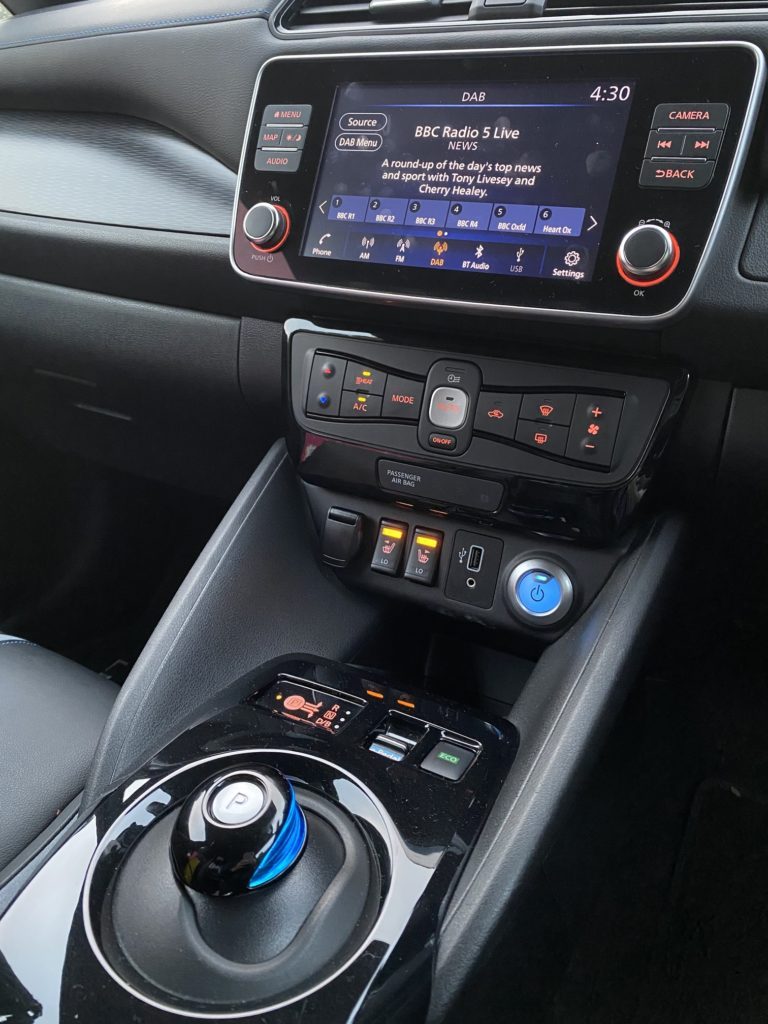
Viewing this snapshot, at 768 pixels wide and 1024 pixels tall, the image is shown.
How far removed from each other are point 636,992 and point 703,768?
1.05 feet

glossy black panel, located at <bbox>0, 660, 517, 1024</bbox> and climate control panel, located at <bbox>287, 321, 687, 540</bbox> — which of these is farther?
climate control panel, located at <bbox>287, 321, 687, 540</bbox>

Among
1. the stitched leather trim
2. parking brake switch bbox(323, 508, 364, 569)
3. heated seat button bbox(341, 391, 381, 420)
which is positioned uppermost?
the stitched leather trim

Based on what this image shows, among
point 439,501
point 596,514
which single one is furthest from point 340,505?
point 596,514

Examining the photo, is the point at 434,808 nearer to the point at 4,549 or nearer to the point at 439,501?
the point at 439,501

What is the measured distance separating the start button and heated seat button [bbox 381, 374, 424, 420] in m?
0.18

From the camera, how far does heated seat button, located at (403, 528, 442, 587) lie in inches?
34.3

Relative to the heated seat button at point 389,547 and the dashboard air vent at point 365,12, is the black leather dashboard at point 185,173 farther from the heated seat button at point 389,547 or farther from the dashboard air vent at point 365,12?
the heated seat button at point 389,547

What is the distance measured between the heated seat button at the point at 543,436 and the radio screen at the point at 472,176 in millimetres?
126

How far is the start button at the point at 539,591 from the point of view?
812 mm

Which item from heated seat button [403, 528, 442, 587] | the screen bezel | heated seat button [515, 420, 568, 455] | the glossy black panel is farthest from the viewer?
heated seat button [403, 528, 442, 587]

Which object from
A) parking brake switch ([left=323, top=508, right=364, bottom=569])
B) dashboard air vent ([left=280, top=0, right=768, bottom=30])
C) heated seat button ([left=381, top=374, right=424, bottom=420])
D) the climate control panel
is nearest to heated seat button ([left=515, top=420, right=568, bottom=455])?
the climate control panel

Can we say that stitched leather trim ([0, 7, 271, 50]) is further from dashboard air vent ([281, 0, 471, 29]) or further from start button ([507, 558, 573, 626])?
start button ([507, 558, 573, 626])

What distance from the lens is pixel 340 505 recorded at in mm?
930

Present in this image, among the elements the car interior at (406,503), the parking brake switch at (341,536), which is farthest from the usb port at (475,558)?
the parking brake switch at (341,536)
